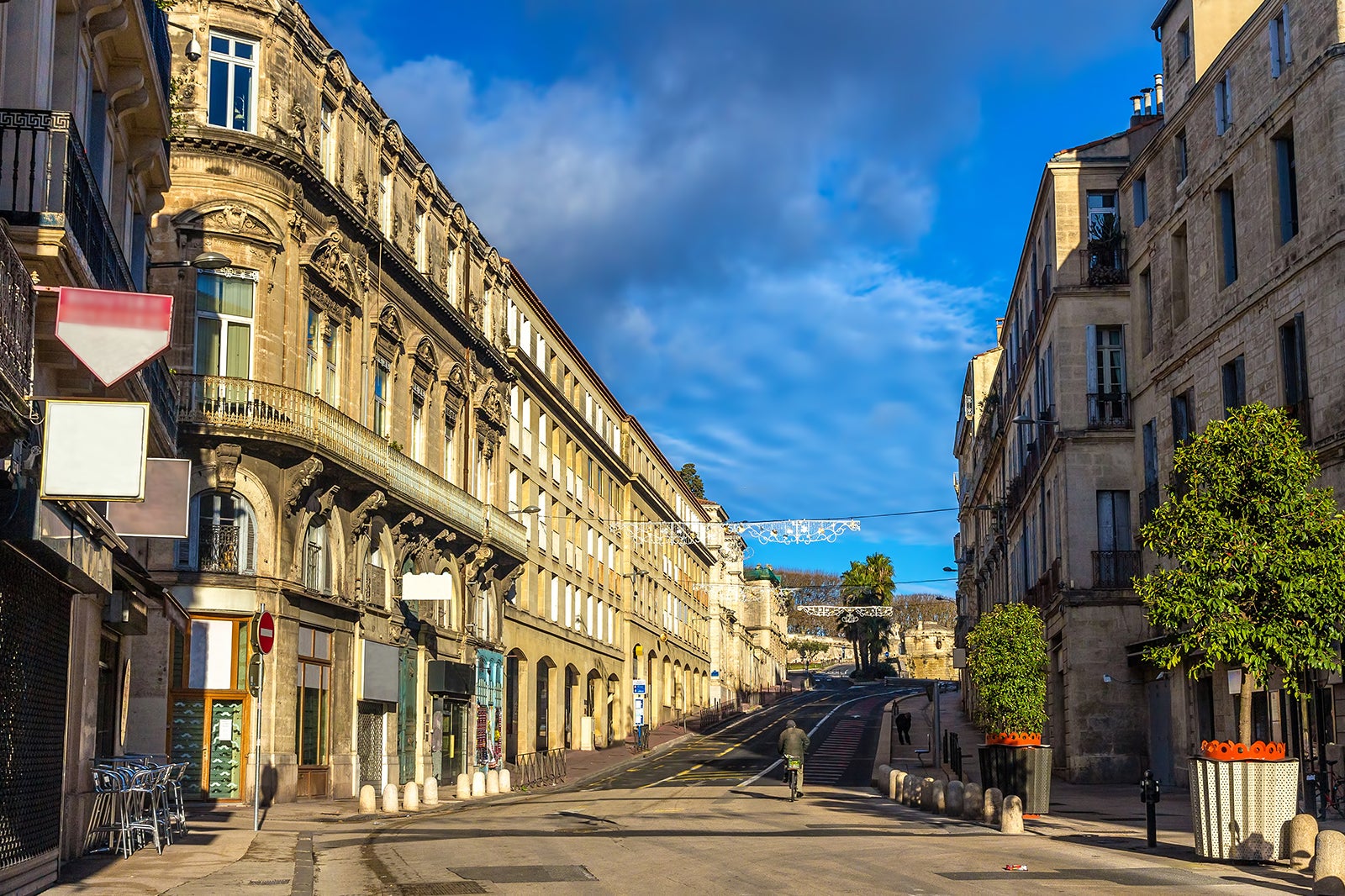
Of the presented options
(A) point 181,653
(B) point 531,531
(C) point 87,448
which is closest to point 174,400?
(A) point 181,653

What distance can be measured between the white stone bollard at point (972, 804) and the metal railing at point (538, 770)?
630 inches

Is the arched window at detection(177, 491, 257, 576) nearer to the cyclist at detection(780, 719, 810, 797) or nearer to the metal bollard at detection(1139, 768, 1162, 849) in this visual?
the cyclist at detection(780, 719, 810, 797)

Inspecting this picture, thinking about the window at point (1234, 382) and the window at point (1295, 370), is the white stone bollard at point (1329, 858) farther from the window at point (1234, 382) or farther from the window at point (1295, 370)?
the window at point (1234, 382)

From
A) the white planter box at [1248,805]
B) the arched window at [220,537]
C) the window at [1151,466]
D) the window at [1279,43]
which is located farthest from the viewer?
the window at [1151,466]

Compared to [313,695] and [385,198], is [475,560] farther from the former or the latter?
[313,695]

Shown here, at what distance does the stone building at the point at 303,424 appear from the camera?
29875 millimetres

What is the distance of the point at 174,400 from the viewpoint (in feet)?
75.0

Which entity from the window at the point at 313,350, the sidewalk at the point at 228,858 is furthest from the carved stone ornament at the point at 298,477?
the sidewalk at the point at 228,858

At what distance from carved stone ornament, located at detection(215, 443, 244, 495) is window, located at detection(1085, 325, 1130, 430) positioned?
22.3 meters

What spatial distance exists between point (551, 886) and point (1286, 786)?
28.0 feet

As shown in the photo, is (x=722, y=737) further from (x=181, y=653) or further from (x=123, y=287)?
(x=123, y=287)

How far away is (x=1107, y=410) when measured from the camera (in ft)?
127

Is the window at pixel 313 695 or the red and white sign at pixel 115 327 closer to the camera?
the red and white sign at pixel 115 327

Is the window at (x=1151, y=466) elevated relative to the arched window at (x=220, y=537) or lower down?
elevated
